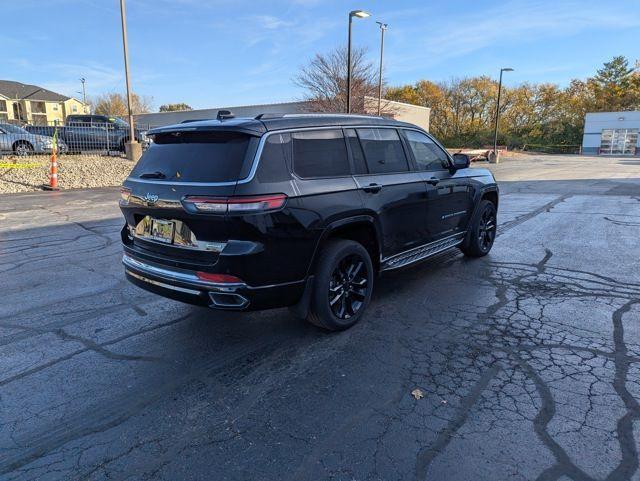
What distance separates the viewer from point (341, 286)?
4.07 metres

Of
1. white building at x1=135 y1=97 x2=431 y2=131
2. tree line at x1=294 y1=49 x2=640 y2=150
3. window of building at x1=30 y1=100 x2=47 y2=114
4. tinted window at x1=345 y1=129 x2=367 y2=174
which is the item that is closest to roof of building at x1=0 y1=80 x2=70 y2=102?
window of building at x1=30 y1=100 x2=47 y2=114

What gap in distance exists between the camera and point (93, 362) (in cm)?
355

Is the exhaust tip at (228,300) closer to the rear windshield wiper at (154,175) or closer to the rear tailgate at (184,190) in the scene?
the rear tailgate at (184,190)

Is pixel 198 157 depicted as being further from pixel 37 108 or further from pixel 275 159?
pixel 37 108

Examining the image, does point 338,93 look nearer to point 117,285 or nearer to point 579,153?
point 117,285

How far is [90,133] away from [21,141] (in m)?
2.88

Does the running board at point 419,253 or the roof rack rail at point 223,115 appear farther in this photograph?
the running board at point 419,253

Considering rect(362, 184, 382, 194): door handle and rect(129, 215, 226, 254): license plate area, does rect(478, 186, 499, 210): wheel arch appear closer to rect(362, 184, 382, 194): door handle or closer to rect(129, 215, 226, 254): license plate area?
rect(362, 184, 382, 194): door handle

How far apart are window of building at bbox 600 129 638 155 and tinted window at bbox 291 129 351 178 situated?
6529cm

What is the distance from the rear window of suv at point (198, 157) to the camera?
3415 millimetres

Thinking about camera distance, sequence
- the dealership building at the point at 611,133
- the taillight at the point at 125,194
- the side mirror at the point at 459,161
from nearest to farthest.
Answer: the taillight at the point at 125,194
the side mirror at the point at 459,161
the dealership building at the point at 611,133

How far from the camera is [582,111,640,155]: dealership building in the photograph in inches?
2232

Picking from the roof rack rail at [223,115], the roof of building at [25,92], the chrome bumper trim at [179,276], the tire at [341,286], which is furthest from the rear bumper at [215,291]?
the roof of building at [25,92]

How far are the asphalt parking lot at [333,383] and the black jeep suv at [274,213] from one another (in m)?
0.51
